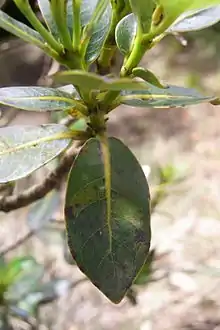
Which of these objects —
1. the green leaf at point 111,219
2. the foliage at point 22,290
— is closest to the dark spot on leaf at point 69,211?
the green leaf at point 111,219

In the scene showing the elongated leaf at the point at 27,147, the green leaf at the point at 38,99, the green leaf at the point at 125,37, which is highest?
the green leaf at the point at 125,37

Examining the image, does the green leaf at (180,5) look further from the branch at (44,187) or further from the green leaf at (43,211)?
the green leaf at (43,211)

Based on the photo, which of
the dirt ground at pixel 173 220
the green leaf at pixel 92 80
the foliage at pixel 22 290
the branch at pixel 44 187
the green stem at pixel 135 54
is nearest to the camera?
the green leaf at pixel 92 80

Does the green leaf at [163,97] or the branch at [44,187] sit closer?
the green leaf at [163,97]

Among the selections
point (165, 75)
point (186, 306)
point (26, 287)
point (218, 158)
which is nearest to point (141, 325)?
point (186, 306)

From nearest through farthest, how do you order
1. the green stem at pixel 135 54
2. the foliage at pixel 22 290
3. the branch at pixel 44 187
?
1. the green stem at pixel 135 54
2. the branch at pixel 44 187
3. the foliage at pixel 22 290

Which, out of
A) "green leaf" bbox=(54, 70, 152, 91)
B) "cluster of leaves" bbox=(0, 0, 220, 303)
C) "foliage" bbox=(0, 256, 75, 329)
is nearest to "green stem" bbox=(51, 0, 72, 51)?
"cluster of leaves" bbox=(0, 0, 220, 303)

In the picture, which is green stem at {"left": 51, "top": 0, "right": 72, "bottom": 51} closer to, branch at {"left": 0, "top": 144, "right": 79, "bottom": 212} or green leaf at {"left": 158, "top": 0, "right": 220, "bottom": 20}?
green leaf at {"left": 158, "top": 0, "right": 220, "bottom": 20}
